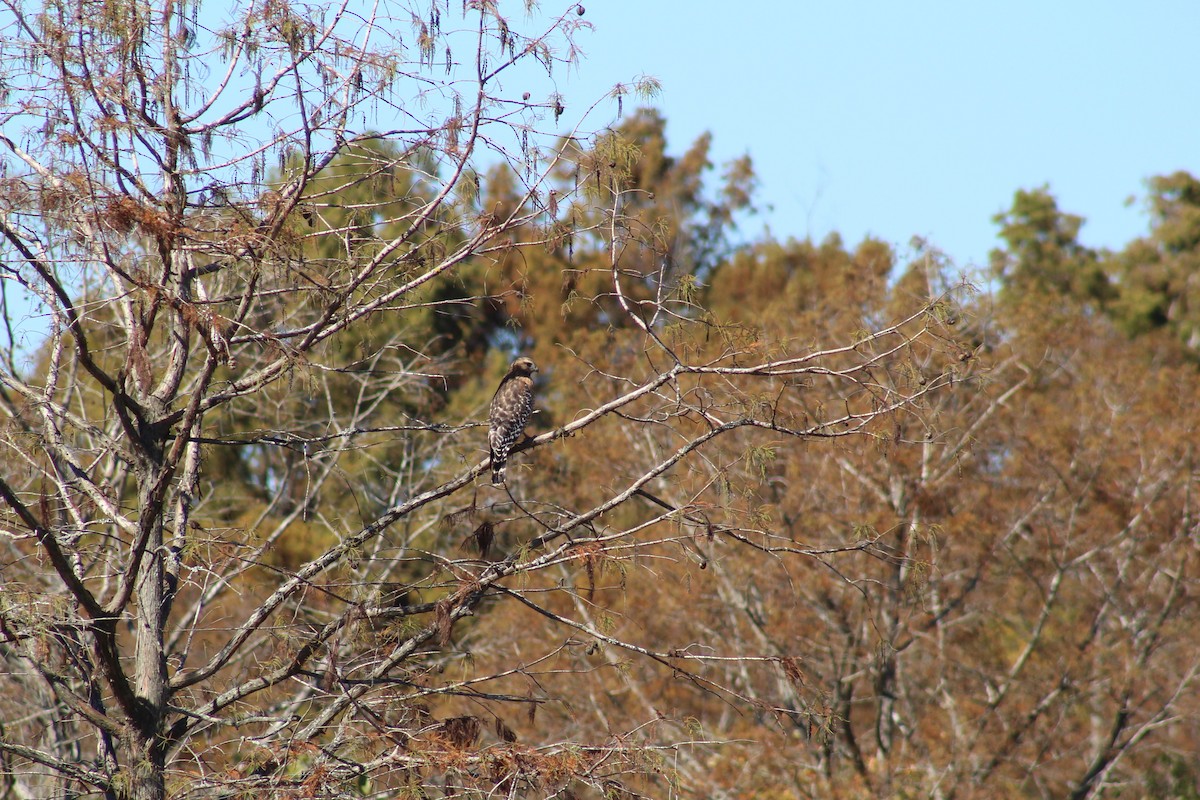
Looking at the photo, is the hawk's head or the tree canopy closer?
the tree canopy

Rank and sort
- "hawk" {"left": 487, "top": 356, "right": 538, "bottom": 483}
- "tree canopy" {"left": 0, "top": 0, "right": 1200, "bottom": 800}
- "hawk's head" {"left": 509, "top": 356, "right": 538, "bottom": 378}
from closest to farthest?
"tree canopy" {"left": 0, "top": 0, "right": 1200, "bottom": 800}, "hawk" {"left": 487, "top": 356, "right": 538, "bottom": 483}, "hawk's head" {"left": 509, "top": 356, "right": 538, "bottom": 378}

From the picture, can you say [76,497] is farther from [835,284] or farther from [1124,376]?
[1124,376]

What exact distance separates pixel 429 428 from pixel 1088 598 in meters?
14.1

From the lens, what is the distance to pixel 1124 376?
52.4 feet

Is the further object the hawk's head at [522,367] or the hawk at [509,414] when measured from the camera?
the hawk's head at [522,367]

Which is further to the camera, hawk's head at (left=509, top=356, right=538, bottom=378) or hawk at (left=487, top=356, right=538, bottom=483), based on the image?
hawk's head at (left=509, top=356, right=538, bottom=378)

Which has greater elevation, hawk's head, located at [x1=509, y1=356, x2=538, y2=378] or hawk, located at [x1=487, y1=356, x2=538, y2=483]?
hawk's head, located at [x1=509, y1=356, x2=538, y2=378]

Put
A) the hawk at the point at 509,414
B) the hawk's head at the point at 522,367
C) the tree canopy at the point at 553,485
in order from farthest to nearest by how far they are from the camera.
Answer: the hawk's head at the point at 522,367 < the hawk at the point at 509,414 < the tree canopy at the point at 553,485

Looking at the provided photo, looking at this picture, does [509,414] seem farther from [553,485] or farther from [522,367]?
[553,485]

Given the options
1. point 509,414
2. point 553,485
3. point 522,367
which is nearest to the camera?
point 509,414

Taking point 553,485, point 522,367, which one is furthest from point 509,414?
point 553,485

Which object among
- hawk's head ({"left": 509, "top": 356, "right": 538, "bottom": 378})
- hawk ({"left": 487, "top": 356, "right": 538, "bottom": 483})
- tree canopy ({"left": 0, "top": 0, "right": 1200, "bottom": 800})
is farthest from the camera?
hawk's head ({"left": 509, "top": 356, "right": 538, "bottom": 378})

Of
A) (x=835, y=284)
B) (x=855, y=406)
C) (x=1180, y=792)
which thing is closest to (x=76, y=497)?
(x=855, y=406)

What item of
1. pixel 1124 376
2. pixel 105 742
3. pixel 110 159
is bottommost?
pixel 105 742
